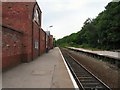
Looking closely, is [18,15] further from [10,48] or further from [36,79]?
[36,79]

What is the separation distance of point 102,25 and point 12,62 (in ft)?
156

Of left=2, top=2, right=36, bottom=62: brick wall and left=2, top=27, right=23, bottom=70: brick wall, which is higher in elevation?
left=2, top=2, right=36, bottom=62: brick wall

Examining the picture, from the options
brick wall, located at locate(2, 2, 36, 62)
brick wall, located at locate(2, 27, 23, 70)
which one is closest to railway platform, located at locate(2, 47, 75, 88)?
brick wall, located at locate(2, 27, 23, 70)

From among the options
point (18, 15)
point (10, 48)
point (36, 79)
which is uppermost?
point (18, 15)

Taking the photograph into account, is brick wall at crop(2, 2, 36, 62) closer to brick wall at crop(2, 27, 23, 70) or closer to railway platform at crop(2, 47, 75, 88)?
brick wall at crop(2, 27, 23, 70)

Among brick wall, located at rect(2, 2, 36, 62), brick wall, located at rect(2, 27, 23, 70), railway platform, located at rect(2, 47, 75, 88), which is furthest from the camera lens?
brick wall, located at rect(2, 2, 36, 62)

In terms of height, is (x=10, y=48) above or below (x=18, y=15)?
below

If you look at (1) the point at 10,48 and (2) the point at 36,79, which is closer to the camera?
(2) the point at 36,79

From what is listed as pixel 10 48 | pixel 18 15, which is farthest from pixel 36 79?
pixel 18 15

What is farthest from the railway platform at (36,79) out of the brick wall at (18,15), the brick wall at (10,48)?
the brick wall at (18,15)

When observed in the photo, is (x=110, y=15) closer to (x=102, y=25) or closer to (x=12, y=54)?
(x=102, y=25)

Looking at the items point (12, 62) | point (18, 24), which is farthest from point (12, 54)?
point (18, 24)

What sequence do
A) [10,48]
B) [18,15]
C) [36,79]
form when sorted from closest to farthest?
1. [36,79]
2. [10,48]
3. [18,15]

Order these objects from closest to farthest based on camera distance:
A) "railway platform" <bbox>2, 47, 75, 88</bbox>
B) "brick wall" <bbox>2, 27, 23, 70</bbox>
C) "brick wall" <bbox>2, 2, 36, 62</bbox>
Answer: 1. "railway platform" <bbox>2, 47, 75, 88</bbox>
2. "brick wall" <bbox>2, 27, 23, 70</bbox>
3. "brick wall" <bbox>2, 2, 36, 62</bbox>
